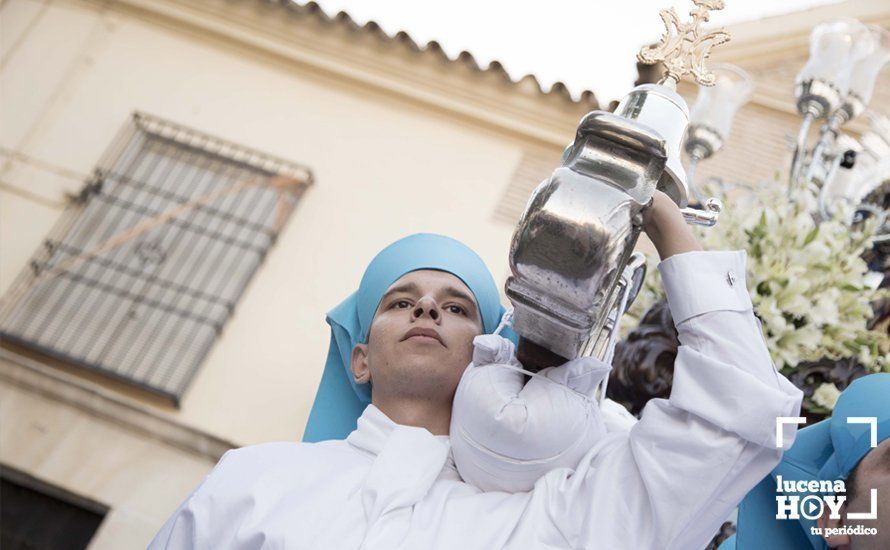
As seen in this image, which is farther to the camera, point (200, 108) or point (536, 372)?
point (200, 108)

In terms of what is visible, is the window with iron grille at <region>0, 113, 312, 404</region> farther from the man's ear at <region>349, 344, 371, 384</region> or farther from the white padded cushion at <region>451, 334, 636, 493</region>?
the white padded cushion at <region>451, 334, 636, 493</region>

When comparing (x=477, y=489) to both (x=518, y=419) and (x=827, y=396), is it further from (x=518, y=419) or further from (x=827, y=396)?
(x=827, y=396)

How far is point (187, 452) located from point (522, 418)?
4511 millimetres

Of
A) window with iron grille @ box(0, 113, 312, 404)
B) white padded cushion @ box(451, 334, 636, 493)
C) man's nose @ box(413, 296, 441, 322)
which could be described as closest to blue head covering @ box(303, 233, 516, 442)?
man's nose @ box(413, 296, 441, 322)

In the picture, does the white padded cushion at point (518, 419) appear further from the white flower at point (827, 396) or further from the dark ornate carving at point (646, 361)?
the white flower at point (827, 396)

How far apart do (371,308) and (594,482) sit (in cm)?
87

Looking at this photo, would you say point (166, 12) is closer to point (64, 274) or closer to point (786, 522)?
point (64, 274)

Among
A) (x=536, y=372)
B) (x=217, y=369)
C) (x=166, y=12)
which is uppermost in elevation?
(x=166, y=12)

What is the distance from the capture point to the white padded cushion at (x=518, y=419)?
144 centimetres

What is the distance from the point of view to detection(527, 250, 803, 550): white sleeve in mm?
1349

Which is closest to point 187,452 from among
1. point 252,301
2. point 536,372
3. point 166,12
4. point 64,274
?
point 252,301

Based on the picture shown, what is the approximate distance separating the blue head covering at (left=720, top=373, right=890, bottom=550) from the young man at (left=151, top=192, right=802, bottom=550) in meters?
0.17

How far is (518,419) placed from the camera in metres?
1.42

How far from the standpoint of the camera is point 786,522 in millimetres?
1585
